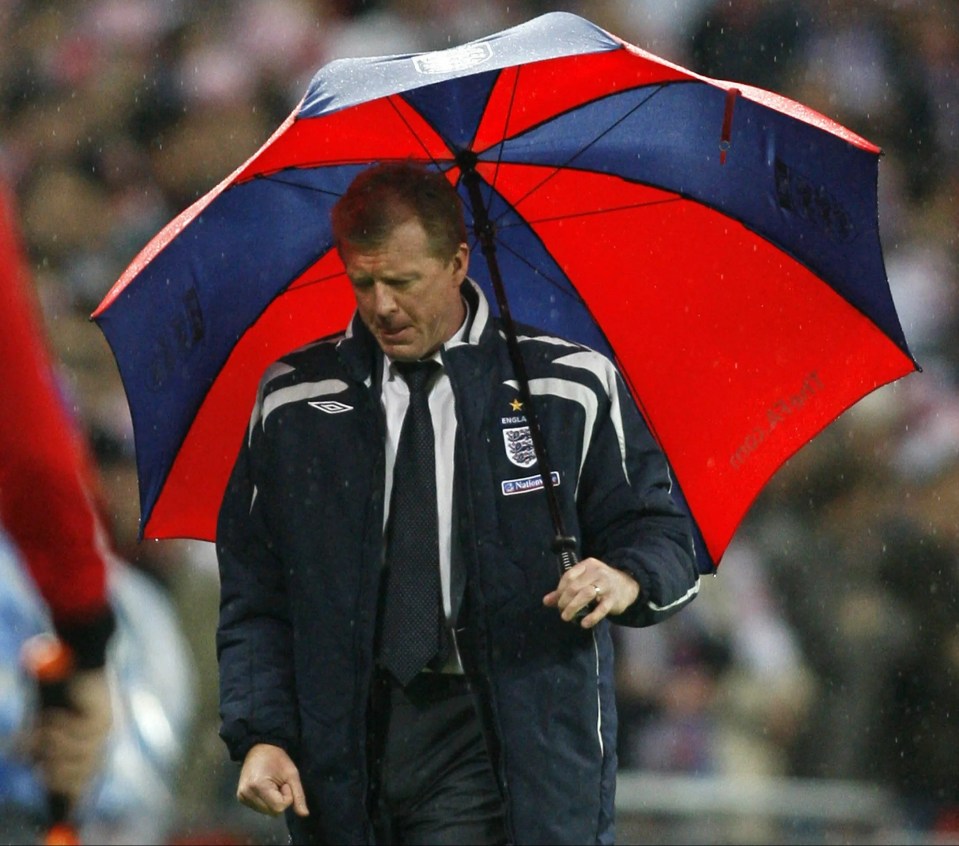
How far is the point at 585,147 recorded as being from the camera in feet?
11.8

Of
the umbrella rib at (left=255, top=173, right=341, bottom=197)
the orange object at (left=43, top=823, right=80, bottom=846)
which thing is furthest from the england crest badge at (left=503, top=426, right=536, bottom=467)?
the orange object at (left=43, top=823, right=80, bottom=846)

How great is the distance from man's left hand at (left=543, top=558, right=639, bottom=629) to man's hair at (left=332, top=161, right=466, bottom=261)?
0.59 metres

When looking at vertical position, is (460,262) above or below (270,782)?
above

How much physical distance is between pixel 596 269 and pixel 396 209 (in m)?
0.62

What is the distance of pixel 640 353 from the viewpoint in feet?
12.1

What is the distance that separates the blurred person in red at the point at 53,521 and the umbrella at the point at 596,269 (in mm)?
243

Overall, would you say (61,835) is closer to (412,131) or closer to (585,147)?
(412,131)

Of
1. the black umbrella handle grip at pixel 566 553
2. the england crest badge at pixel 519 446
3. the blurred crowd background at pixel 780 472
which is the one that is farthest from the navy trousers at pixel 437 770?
the blurred crowd background at pixel 780 472

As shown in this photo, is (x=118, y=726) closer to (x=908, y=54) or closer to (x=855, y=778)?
(x=855, y=778)

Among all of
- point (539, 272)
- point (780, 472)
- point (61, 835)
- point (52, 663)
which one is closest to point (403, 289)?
point (539, 272)

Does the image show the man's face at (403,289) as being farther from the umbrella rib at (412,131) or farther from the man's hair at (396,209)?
the umbrella rib at (412,131)

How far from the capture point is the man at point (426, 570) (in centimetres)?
311

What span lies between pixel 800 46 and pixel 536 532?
5060mm

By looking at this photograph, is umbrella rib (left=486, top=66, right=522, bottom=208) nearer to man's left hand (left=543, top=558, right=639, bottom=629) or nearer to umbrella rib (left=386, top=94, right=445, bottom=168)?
umbrella rib (left=386, top=94, right=445, bottom=168)
